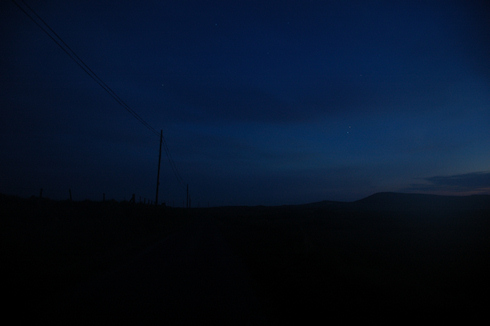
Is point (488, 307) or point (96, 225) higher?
point (96, 225)

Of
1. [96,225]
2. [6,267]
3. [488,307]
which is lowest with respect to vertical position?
[488,307]

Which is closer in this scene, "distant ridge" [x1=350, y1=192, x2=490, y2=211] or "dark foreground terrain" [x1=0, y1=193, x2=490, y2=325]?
"dark foreground terrain" [x1=0, y1=193, x2=490, y2=325]

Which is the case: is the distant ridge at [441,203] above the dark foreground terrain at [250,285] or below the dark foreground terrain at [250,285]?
above

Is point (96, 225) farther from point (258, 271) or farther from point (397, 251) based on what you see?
point (397, 251)

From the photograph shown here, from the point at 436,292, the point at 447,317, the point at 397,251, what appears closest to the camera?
the point at 447,317

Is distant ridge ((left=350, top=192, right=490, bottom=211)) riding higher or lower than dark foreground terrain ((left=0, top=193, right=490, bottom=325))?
higher

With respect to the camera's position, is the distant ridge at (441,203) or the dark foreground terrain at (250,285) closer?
the dark foreground terrain at (250,285)

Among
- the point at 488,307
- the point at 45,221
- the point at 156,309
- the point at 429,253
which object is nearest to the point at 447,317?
the point at 488,307

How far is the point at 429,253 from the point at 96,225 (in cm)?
2304

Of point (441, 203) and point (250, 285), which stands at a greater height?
point (441, 203)

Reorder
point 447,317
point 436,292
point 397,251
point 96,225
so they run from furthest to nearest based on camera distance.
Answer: point 96,225, point 397,251, point 436,292, point 447,317

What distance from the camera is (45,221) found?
890 inches

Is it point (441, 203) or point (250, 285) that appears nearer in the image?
point (250, 285)

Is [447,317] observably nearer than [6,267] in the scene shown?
Yes
